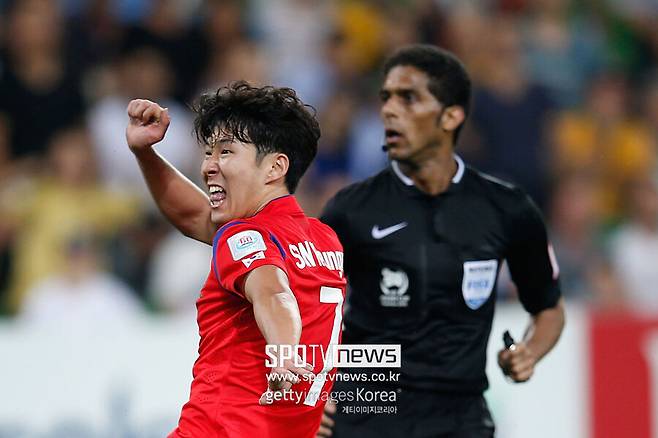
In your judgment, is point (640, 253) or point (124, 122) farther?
point (640, 253)

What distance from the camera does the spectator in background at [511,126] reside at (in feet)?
33.2

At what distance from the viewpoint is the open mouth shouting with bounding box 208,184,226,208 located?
13.3ft

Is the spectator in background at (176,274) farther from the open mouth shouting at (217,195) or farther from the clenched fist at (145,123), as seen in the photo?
the open mouth shouting at (217,195)

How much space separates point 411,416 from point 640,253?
5.17m

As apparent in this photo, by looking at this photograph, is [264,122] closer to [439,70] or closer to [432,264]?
[432,264]

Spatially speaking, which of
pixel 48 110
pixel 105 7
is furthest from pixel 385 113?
pixel 105 7

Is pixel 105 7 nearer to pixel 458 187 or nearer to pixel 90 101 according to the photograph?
pixel 90 101

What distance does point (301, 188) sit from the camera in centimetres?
942

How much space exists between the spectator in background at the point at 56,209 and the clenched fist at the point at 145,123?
4.34 meters

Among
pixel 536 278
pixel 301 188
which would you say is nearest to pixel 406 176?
pixel 536 278

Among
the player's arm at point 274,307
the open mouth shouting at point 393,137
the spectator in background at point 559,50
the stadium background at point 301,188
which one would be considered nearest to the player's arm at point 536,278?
the open mouth shouting at point 393,137

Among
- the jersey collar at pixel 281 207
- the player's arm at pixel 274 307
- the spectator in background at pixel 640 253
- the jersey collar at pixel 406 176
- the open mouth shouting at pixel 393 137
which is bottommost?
the player's arm at pixel 274 307

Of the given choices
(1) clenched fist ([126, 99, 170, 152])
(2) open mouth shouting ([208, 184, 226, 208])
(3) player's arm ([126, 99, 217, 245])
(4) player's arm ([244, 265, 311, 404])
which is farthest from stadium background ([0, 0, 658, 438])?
(4) player's arm ([244, 265, 311, 404])

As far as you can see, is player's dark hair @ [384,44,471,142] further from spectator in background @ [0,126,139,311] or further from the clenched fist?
spectator in background @ [0,126,139,311]
